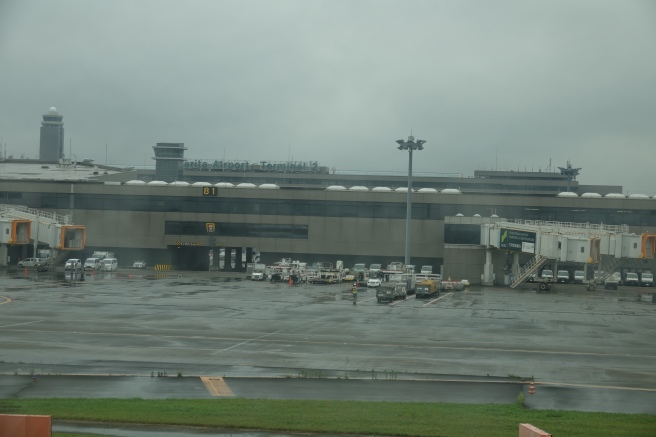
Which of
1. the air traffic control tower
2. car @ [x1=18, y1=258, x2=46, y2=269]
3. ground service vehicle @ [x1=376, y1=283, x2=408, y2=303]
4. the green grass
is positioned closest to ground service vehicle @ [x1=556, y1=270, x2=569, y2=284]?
ground service vehicle @ [x1=376, y1=283, x2=408, y2=303]

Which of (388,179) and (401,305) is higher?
(388,179)

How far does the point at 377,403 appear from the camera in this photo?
2522 cm

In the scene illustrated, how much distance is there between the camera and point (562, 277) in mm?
103062

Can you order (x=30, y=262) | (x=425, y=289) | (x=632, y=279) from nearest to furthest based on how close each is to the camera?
(x=425, y=289) → (x=632, y=279) → (x=30, y=262)

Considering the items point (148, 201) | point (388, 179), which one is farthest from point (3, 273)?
point (388, 179)

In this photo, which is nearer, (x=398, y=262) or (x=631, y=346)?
(x=631, y=346)

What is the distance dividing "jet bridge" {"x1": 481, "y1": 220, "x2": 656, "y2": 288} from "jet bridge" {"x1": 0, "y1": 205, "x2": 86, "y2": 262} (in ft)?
175

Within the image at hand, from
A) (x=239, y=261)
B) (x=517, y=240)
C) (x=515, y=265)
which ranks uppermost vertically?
(x=517, y=240)

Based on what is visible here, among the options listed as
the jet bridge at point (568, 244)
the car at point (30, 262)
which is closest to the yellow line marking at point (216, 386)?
the jet bridge at point (568, 244)

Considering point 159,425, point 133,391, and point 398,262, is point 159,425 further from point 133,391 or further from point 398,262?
point 398,262

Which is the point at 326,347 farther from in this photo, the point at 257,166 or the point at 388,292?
the point at 257,166

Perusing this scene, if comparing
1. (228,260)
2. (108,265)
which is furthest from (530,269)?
(108,265)

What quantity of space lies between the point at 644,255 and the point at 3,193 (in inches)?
3443

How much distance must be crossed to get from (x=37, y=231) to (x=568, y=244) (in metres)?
65.7
